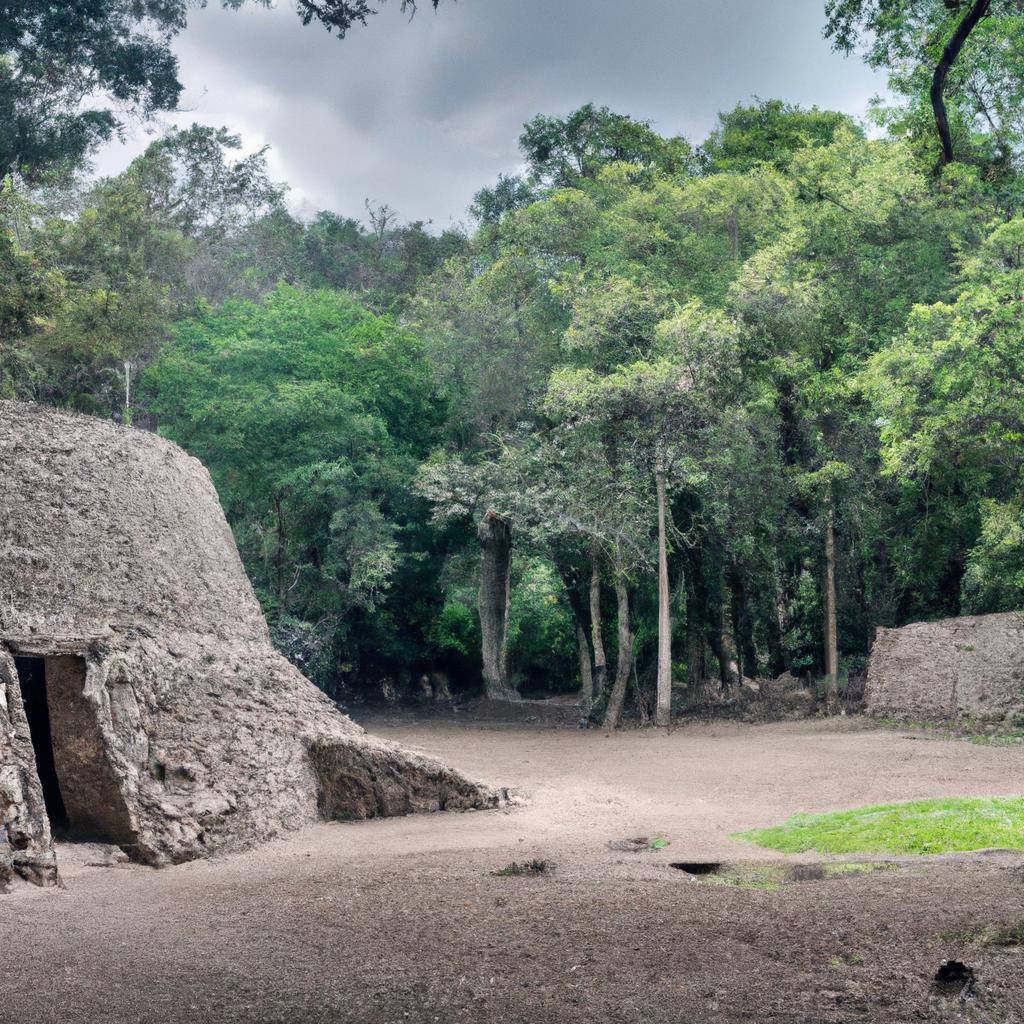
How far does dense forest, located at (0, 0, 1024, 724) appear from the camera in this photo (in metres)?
23.8

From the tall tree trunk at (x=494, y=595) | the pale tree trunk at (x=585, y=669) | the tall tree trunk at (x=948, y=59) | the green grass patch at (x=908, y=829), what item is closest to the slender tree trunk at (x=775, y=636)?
the pale tree trunk at (x=585, y=669)

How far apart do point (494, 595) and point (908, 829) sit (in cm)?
1883

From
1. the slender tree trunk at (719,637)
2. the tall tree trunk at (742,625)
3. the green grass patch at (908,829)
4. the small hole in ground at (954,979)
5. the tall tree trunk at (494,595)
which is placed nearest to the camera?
the small hole in ground at (954,979)

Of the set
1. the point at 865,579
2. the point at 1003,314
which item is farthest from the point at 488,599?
the point at 1003,314

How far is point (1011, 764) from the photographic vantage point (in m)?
15.9

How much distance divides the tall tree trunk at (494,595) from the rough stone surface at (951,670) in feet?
33.1

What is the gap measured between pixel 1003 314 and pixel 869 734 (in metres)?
8.06

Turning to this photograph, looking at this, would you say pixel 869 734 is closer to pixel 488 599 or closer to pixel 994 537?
pixel 994 537

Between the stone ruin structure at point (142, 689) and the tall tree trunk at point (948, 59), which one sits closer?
the tall tree trunk at point (948, 59)

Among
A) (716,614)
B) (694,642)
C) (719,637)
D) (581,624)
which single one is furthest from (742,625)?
(581,624)

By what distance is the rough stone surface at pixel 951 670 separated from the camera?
19922 mm

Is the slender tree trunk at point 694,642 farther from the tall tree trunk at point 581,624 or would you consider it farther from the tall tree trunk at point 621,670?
the tall tree trunk at point 581,624

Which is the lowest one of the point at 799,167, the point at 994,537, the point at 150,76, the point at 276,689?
the point at 276,689

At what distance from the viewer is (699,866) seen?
9.86 metres
